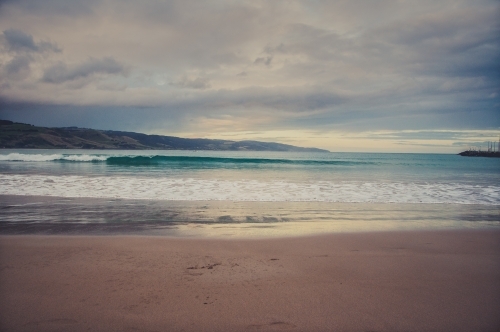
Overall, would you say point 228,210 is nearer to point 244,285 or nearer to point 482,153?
point 244,285

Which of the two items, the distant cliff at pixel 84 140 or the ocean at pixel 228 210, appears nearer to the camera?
the ocean at pixel 228 210

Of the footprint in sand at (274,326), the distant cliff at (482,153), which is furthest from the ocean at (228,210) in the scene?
the distant cliff at (482,153)

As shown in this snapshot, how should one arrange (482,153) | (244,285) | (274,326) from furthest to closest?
(482,153) < (244,285) < (274,326)

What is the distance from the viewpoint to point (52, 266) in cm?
452

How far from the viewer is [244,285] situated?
13.0 feet

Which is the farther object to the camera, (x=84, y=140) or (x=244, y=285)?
(x=84, y=140)

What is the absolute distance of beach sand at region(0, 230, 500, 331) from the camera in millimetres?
3160

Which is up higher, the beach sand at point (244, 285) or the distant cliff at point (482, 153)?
the distant cliff at point (482, 153)

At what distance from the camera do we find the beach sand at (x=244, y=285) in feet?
10.4

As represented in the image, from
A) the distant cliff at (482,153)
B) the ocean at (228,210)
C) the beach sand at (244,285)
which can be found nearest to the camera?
the beach sand at (244,285)

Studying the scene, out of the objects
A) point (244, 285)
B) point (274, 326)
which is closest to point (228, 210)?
point (244, 285)

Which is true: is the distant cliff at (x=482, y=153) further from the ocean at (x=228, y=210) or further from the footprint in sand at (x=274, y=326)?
the footprint in sand at (x=274, y=326)

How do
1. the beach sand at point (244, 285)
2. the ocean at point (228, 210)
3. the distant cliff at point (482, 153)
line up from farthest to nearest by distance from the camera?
1. the distant cliff at point (482, 153)
2. the ocean at point (228, 210)
3. the beach sand at point (244, 285)

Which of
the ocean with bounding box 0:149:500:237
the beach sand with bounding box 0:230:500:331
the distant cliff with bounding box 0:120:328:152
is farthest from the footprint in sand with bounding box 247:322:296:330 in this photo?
the distant cliff with bounding box 0:120:328:152
